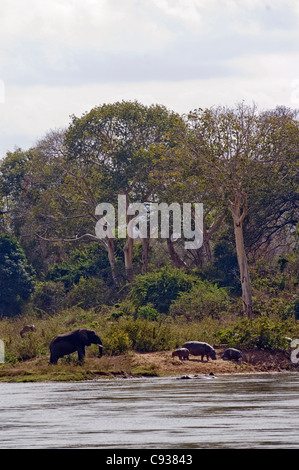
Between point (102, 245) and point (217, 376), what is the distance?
33.2 metres

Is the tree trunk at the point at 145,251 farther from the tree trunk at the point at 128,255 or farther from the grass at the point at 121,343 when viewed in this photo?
the grass at the point at 121,343

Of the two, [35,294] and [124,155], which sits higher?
[124,155]

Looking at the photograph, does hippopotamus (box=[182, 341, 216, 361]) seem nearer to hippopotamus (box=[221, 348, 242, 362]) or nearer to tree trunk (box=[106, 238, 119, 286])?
hippopotamus (box=[221, 348, 242, 362])

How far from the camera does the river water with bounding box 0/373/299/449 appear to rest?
50.6 feet

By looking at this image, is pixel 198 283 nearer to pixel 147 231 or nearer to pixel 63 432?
pixel 147 231

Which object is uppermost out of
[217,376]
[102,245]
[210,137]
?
[210,137]

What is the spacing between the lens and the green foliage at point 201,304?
130 ft

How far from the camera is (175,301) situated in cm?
4206

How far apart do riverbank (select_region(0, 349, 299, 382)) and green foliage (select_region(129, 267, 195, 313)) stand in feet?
38.8

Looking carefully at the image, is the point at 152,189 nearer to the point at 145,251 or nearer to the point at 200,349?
the point at 145,251

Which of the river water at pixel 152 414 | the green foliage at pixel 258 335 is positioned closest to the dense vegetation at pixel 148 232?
the green foliage at pixel 258 335

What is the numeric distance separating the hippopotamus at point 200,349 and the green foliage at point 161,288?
38.5 feet

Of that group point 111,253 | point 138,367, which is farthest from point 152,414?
point 111,253
